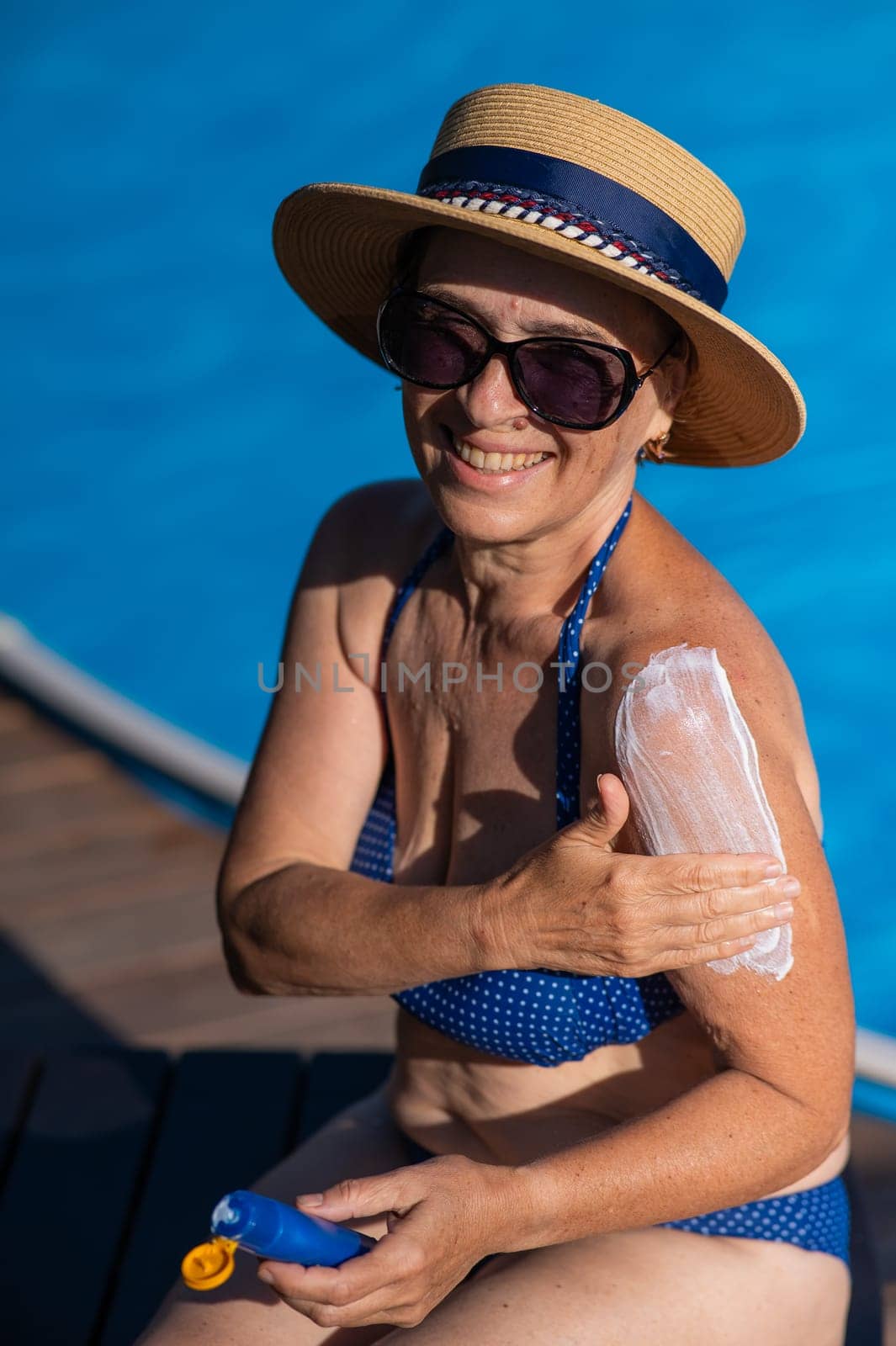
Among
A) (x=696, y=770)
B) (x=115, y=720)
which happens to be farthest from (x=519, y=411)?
(x=115, y=720)

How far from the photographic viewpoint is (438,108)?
24.6 feet

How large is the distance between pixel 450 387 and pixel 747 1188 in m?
0.95

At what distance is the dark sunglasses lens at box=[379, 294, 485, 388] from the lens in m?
1.68

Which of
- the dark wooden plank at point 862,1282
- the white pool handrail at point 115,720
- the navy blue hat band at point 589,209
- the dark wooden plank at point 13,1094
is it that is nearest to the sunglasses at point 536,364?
the navy blue hat band at point 589,209

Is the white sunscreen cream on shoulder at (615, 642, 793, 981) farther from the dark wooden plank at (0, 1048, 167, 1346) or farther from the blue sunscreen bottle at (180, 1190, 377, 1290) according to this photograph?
the dark wooden plank at (0, 1048, 167, 1346)

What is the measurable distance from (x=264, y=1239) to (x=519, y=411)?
92 centimetres

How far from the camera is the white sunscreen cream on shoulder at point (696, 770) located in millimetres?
1529

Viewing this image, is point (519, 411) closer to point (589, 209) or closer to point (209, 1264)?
point (589, 209)

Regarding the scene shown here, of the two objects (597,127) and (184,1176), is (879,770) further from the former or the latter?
(597,127)

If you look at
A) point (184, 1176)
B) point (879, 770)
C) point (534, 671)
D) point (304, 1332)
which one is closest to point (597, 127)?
point (534, 671)

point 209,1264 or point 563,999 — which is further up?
point 563,999

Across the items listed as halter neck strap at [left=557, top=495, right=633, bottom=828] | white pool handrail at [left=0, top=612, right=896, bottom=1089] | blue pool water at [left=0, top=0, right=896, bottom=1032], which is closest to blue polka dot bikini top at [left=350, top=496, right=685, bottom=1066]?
halter neck strap at [left=557, top=495, right=633, bottom=828]

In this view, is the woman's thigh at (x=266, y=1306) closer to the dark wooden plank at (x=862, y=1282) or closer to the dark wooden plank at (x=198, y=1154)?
the dark wooden plank at (x=198, y=1154)

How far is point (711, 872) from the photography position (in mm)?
1469
